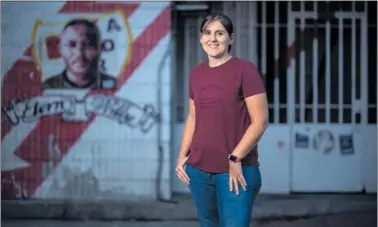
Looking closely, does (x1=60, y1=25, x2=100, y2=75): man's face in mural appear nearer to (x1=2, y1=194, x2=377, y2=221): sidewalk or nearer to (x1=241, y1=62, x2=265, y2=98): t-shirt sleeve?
(x1=2, y1=194, x2=377, y2=221): sidewalk

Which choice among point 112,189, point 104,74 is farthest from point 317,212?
point 104,74

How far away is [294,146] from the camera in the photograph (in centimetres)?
800

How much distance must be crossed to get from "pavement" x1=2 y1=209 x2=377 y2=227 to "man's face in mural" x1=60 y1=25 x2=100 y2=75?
1702mm

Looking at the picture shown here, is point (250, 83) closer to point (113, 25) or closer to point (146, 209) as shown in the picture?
point (146, 209)

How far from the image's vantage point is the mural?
7.49 meters

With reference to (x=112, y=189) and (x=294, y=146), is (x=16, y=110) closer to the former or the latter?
(x=112, y=189)

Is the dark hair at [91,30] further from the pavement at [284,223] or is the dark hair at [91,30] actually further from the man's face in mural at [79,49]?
the pavement at [284,223]

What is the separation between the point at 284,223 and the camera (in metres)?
6.93

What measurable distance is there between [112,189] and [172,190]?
29.5 inches

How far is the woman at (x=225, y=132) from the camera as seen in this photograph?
3.46 m


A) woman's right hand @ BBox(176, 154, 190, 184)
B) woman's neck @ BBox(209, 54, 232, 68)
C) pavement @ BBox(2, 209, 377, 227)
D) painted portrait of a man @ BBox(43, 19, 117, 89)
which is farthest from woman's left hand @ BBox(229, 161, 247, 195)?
painted portrait of a man @ BBox(43, 19, 117, 89)

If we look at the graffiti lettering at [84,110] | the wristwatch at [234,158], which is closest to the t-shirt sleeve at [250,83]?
the wristwatch at [234,158]

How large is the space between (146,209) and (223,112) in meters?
3.94

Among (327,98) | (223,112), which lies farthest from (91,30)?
(223,112)
